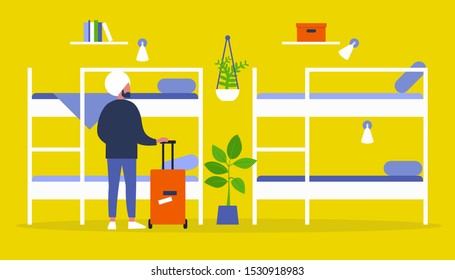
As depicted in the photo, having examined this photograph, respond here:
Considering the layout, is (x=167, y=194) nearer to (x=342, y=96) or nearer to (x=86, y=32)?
(x=86, y=32)

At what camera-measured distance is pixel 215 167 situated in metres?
14.7

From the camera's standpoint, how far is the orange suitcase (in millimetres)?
14281

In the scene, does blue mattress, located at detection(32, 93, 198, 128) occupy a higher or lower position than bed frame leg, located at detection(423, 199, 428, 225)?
higher

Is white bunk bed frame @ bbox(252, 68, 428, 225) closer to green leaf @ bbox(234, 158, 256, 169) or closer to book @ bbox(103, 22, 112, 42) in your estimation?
green leaf @ bbox(234, 158, 256, 169)

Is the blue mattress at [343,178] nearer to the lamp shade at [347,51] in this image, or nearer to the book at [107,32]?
the lamp shade at [347,51]

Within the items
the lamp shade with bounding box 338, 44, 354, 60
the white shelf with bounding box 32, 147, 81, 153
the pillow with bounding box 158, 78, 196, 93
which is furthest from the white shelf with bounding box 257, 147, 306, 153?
the white shelf with bounding box 32, 147, 81, 153

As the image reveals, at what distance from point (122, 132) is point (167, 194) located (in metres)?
0.95

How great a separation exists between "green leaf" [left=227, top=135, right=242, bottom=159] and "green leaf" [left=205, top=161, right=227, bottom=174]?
172 millimetres

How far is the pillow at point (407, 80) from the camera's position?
1505 cm

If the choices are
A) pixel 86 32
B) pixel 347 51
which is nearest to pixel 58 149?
pixel 86 32

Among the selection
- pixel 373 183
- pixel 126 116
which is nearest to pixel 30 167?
pixel 126 116

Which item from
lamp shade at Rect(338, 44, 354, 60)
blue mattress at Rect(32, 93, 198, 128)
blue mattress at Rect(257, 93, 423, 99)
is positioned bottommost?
blue mattress at Rect(32, 93, 198, 128)
